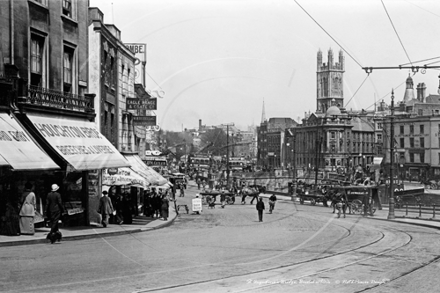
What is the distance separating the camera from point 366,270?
44.2 feet

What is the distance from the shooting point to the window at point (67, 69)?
76.6 ft

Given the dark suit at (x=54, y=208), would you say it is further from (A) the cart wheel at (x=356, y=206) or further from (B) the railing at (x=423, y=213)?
(A) the cart wheel at (x=356, y=206)

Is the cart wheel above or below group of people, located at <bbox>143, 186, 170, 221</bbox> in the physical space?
below

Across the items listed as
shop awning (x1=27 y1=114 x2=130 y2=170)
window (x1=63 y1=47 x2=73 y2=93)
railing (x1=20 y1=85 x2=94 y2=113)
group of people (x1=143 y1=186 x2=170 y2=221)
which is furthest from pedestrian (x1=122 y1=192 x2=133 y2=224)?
window (x1=63 y1=47 x2=73 y2=93)

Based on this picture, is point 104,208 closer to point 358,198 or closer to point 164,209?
point 164,209

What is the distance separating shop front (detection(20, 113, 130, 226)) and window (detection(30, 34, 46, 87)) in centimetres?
155

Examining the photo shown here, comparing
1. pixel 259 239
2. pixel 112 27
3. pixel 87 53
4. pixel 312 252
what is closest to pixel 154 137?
pixel 112 27

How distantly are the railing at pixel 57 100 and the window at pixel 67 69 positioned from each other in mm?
560

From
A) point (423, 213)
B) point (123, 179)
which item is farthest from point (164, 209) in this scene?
point (423, 213)

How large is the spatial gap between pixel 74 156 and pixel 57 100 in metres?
2.54

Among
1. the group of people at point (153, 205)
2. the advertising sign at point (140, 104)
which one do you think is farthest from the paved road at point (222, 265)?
the advertising sign at point (140, 104)

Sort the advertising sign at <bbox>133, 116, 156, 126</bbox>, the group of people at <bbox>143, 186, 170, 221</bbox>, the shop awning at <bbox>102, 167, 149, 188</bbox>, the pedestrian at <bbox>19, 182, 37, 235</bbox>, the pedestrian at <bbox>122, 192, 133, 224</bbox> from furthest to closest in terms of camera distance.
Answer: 1. the advertising sign at <bbox>133, 116, 156, 126</bbox>
2. the group of people at <bbox>143, 186, 170, 221</bbox>
3. the shop awning at <bbox>102, 167, 149, 188</bbox>
4. the pedestrian at <bbox>122, 192, 133, 224</bbox>
5. the pedestrian at <bbox>19, 182, 37, 235</bbox>

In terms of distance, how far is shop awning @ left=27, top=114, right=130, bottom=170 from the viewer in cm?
1945

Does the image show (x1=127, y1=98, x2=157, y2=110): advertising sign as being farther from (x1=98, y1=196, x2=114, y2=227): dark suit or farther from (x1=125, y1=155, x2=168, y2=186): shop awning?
(x1=98, y1=196, x2=114, y2=227): dark suit
